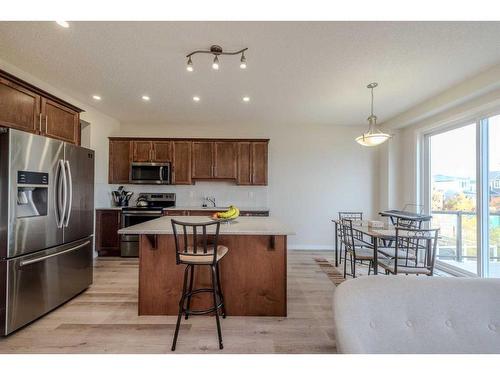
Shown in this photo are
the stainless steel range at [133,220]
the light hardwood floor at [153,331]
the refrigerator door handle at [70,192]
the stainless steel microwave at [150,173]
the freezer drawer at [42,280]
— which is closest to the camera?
the light hardwood floor at [153,331]

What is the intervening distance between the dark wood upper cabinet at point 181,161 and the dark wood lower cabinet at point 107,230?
4.14ft

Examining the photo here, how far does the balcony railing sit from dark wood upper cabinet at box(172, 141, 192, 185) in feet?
15.0

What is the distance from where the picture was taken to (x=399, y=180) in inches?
190

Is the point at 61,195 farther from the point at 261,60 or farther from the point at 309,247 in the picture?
the point at 309,247

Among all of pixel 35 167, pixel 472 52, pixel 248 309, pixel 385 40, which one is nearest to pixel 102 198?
pixel 35 167

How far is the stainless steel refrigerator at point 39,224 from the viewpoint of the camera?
1.99 metres

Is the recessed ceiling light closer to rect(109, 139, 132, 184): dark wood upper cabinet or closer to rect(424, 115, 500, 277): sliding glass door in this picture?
rect(109, 139, 132, 184): dark wood upper cabinet

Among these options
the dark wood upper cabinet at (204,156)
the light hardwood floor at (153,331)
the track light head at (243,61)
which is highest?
the track light head at (243,61)

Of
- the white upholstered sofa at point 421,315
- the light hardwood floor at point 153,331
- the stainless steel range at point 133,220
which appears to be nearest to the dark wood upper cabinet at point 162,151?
the stainless steel range at point 133,220

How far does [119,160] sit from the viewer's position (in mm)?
4867

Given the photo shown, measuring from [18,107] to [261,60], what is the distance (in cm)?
243

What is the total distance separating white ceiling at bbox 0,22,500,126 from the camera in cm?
209

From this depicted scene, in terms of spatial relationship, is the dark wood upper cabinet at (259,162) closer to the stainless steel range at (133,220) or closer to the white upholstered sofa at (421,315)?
the stainless steel range at (133,220)
